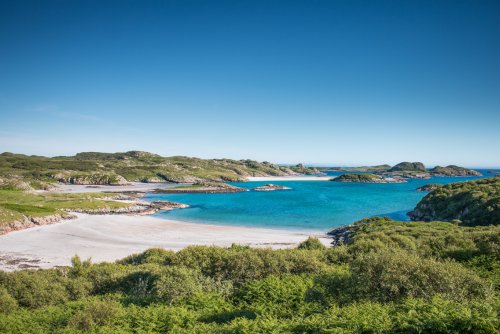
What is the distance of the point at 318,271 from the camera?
945 inches

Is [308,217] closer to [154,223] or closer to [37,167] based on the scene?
[154,223]

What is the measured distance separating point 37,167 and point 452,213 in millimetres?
222096

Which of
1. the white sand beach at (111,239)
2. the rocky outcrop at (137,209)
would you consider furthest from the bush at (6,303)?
the rocky outcrop at (137,209)

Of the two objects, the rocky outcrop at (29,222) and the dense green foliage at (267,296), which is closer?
the dense green foliage at (267,296)

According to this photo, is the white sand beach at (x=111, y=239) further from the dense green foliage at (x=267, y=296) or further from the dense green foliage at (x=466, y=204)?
the dense green foliage at (x=466, y=204)

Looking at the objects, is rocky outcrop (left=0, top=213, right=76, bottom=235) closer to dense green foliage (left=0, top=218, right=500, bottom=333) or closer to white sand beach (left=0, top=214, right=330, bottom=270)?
white sand beach (left=0, top=214, right=330, bottom=270)

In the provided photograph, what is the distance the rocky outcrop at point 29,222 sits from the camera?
6114 centimetres

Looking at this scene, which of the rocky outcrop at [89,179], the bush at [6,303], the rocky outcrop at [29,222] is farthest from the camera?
the rocky outcrop at [89,179]

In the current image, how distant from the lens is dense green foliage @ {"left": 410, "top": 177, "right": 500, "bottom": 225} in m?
61.0

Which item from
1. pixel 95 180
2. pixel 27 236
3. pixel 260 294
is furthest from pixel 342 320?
pixel 95 180

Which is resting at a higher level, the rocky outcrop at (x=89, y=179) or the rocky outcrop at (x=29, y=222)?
the rocky outcrop at (x=89, y=179)

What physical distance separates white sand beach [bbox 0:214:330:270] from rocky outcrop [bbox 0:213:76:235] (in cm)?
237

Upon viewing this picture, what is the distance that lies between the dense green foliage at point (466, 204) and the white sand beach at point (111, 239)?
101 feet

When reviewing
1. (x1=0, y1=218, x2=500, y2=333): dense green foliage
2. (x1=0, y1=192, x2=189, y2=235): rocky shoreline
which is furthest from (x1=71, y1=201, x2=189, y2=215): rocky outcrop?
(x1=0, y1=218, x2=500, y2=333): dense green foliage
